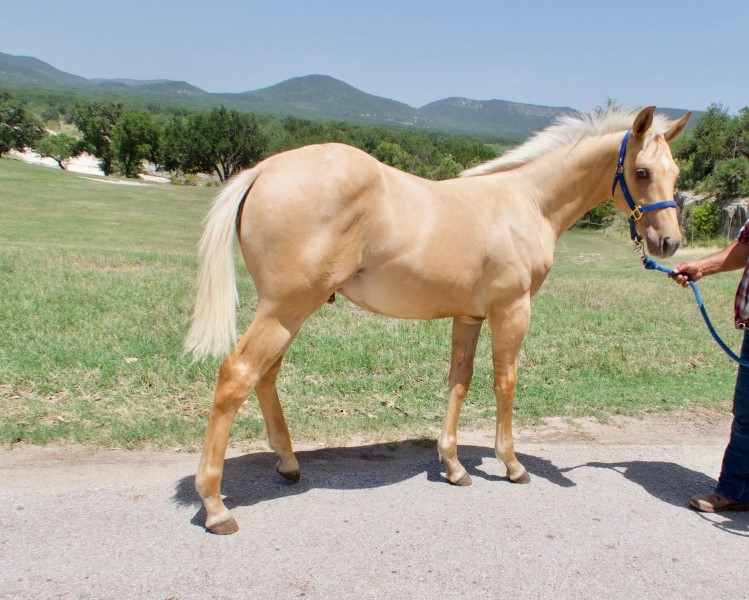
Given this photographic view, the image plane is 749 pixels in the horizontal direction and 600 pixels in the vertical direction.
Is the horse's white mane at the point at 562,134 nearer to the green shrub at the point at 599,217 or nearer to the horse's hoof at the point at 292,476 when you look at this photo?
the horse's hoof at the point at 292,476

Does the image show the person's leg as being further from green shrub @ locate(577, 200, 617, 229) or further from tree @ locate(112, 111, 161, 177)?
tree @ locate(112, 111, 161, 177)

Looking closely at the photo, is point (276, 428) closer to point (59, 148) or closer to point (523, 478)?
point (523, 478)

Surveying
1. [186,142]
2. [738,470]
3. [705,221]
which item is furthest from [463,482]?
[186,142]

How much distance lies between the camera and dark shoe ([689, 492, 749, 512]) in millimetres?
3818

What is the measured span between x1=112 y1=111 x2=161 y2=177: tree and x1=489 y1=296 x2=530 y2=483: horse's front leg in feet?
232

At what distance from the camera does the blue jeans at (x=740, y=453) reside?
3848 millimetres

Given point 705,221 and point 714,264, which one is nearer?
point 714,264

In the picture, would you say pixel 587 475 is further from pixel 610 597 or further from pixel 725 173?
pixel 725 173

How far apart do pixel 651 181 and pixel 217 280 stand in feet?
9.08

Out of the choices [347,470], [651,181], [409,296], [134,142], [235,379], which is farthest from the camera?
[134,142]

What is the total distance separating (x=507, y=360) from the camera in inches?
157

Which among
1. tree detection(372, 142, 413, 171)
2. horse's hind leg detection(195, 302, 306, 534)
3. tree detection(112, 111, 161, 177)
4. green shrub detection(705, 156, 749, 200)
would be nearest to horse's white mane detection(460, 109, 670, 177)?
horse's hind leg detection(195, 302, 306, 534)

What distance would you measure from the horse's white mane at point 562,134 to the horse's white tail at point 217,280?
181cm

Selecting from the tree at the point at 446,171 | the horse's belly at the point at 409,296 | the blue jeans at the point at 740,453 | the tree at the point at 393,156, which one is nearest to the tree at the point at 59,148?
the tree at the point at 393,156
